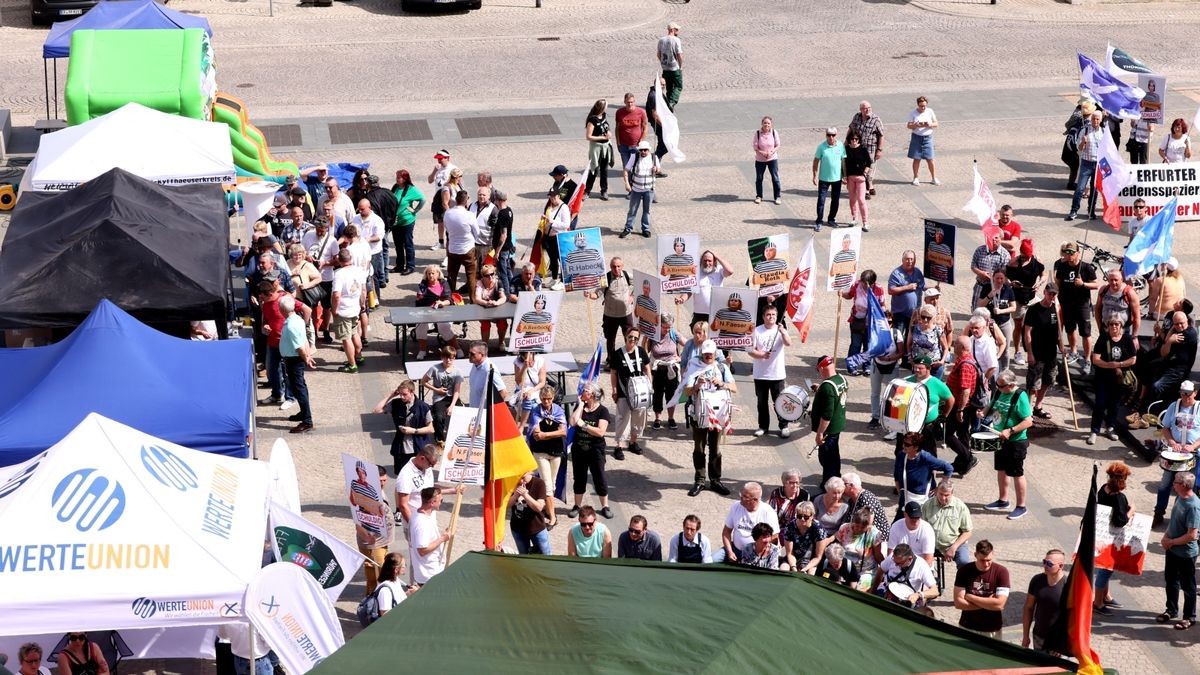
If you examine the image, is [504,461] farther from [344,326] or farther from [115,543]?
[344,326]

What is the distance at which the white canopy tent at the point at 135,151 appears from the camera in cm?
1900

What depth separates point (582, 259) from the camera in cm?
1819

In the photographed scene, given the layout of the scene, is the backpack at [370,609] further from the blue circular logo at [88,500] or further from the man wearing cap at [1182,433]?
the man wearing cap at [1182,433]

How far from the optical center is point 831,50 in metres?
31.6

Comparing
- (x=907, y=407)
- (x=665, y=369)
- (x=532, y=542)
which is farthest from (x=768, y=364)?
(x=532, y=542)

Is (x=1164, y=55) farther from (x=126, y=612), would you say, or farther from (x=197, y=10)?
(x=126, y=612)

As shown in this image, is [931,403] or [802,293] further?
[802,293]

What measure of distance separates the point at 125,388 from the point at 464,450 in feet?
9.37

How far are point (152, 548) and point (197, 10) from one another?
25198mm

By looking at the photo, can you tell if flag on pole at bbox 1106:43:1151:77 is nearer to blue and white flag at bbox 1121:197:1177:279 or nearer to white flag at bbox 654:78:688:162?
blue and white flag at bbox 1121:197:1177:279

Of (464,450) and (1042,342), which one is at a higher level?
(1042,342)

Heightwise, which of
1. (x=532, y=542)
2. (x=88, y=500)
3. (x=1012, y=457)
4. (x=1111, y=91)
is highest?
(x=1111, y=91)

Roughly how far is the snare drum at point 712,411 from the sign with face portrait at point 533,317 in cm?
242

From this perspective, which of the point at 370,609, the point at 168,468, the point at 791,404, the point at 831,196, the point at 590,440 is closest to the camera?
the point at 168,468
